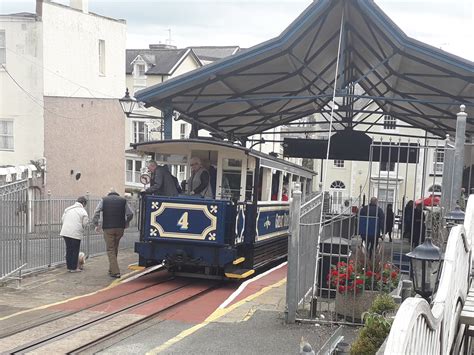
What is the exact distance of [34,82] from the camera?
2856 cm

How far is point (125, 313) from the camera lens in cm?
928

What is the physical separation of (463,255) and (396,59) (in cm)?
995

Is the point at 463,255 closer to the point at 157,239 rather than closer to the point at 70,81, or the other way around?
the point at 157,239

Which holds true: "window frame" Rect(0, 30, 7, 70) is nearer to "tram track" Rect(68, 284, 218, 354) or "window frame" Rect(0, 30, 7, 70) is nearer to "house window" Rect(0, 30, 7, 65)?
"house window" Rect(0, 30, 7, 65)

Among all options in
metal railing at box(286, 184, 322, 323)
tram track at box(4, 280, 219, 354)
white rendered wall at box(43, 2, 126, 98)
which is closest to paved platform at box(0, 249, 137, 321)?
tram track at box(4, 280, 219, 354)

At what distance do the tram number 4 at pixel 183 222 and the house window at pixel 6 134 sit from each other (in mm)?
19812

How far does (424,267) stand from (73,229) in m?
8.74

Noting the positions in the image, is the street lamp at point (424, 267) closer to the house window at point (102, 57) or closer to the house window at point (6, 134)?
the house window at point (6, 134)

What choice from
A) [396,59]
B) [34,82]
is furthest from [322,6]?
[34,82]

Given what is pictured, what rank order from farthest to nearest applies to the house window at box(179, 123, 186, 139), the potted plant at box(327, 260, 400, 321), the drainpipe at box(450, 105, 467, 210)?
the house window at box(179, 123, 186, 139)
the potted plant at box(327, 260, 400, 321)
the drainpipe at box(450, 105, 467, 210)

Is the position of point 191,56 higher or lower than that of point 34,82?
higher

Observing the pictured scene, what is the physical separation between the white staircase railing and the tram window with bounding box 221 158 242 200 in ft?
21.9

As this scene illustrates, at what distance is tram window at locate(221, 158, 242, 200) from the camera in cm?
1263

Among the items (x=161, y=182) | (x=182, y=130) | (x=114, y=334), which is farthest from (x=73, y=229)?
(x=182, y=130)
